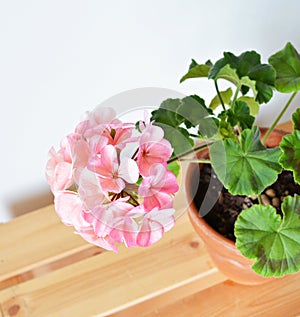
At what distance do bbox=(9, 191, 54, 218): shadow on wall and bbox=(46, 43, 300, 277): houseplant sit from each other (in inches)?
16.7

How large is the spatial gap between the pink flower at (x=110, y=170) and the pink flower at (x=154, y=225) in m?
0.05

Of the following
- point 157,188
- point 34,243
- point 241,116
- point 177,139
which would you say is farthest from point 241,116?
point 34,243

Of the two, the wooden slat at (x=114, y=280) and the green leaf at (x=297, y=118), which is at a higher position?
the green leaf at (x=297, y=118)

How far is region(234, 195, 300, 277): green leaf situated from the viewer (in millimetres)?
719

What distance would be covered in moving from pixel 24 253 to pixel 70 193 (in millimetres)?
403

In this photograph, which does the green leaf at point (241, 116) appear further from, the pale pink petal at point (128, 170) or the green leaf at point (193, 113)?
the pale pink petal at point (128, 170)

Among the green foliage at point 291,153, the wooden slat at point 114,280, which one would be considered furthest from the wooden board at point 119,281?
the green foliage at point 291,153

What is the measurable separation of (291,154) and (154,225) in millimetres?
213

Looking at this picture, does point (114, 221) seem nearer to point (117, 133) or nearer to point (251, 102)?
point (117, 133)

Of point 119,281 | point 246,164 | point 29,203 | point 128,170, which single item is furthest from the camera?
point 29,203

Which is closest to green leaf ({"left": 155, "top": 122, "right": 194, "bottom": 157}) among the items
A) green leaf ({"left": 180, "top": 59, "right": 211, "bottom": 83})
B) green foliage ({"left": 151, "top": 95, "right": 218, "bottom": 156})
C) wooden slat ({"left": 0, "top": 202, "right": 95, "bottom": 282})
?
green foliage ({"left": 151, "top": 95, "right": 218, "bottom": 156})

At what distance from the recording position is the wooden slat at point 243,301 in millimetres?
896

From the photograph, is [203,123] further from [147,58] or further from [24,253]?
[24,253]

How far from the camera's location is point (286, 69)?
82 cm
